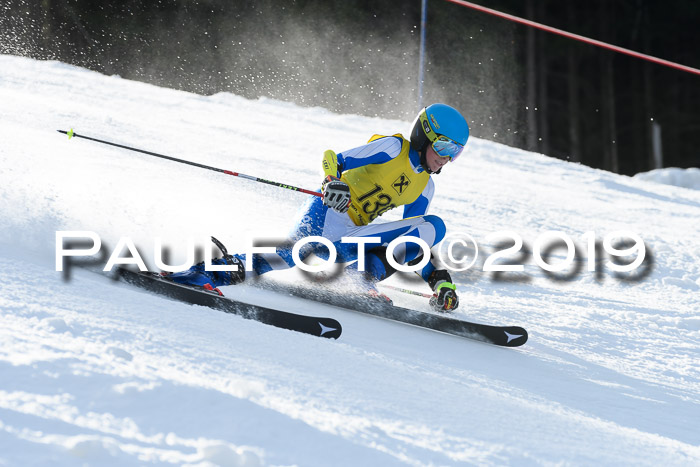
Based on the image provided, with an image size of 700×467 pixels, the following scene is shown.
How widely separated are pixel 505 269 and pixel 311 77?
10113mm

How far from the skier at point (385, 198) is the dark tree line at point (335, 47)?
9.21 meters

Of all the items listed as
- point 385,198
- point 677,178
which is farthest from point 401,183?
point 677,178

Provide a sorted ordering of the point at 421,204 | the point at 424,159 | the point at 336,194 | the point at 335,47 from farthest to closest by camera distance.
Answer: the point at 335,47 < the point at 421,204 < the point at 424,159 < the point at 336,194

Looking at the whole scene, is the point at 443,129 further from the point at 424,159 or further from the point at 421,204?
the point at 421,204

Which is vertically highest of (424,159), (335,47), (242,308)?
(335,47)

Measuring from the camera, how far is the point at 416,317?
344cm

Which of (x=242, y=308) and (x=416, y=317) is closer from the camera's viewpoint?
(x=242, y=308)

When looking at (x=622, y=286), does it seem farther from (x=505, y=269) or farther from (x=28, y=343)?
(x=28, y=343)

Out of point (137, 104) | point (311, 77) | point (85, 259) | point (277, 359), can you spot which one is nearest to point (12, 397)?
point (277, 359)

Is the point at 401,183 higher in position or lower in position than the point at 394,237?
higher

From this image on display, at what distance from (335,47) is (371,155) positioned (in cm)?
1255

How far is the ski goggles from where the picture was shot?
11.5ft

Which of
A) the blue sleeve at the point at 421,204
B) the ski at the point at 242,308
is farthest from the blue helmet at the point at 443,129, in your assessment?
the ski at the point at 242,308

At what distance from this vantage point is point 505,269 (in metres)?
5.22
